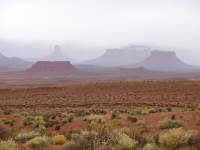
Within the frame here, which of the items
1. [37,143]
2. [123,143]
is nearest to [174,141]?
[123,143]

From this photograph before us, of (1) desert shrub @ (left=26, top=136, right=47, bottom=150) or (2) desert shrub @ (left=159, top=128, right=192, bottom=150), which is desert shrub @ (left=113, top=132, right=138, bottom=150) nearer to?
(2) desert shrub @ (left=159, top=128, right=192, bottom=150)

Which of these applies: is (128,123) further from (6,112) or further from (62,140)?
(6,112)

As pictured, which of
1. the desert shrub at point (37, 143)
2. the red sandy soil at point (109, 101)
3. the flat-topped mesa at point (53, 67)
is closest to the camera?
the desert shrub at point (37, 143)

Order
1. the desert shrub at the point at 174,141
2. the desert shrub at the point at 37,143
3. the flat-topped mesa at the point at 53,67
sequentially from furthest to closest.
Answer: the flat-topped mesa at the point at 53,67 → the desert shrub at the point at 37,143 → the desert shrub at the point at 174,141

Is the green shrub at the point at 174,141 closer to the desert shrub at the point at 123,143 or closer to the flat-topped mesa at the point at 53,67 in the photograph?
the desert shrub at the point at 123,143

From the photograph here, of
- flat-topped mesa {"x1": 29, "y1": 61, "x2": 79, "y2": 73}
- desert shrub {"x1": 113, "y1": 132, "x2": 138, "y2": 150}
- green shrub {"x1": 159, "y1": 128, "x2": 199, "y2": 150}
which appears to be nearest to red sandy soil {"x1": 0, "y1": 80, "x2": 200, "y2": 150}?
desert shrub {"x1": 113, "y1": 132, "x2": 138, "y2": 150}

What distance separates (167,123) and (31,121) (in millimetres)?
8936

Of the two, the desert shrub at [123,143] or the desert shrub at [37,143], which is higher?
the desert shrub at [123,143]

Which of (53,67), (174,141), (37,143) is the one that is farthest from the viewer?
(53,67)

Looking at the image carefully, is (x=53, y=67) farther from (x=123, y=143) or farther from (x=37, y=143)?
(x=123, y=143)

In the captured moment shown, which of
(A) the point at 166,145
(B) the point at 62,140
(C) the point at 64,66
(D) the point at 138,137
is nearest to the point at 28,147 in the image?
(B) the point at 62,140

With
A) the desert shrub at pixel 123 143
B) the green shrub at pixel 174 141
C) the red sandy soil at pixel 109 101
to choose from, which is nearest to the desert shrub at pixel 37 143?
the red sandy soil at pixel 109 101

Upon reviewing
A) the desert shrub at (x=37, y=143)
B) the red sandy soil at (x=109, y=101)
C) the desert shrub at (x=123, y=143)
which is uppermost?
the desert shrub at (x=123, y=143)

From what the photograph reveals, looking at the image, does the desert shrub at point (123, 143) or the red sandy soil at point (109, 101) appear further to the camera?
the red sandy soil at point (109, 101)
